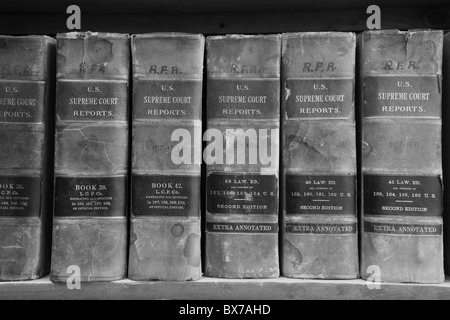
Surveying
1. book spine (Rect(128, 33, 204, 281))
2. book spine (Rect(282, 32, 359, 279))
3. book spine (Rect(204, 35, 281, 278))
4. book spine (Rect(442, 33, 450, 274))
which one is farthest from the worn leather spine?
book spine (Rect(442, 33, 450, 274))

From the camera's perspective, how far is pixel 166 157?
749 millimetres

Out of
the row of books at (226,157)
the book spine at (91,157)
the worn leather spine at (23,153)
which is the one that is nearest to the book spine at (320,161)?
the row of books at (226,157)

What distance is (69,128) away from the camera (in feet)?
2.46

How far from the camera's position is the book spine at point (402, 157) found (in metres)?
0.74

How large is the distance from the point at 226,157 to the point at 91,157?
0.20 m

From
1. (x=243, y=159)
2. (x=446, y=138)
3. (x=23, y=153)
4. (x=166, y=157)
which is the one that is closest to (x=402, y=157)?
(x=446, y=138)

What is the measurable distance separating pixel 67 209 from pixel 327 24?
59 centimetres

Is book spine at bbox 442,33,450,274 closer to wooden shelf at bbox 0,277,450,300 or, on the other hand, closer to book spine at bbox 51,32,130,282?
wooden shelf at bbox 0,277,450,300

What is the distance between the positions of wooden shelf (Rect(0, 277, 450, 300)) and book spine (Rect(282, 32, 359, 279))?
26 mm

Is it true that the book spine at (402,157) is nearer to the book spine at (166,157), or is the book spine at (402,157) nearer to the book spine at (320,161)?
the book spine at (320,161)

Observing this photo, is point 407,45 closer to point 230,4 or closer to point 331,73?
point 331,73

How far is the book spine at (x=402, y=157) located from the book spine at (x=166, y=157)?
259 millimetres

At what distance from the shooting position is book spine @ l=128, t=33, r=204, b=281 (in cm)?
74

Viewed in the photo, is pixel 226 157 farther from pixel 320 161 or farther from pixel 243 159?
pixel 320 161
